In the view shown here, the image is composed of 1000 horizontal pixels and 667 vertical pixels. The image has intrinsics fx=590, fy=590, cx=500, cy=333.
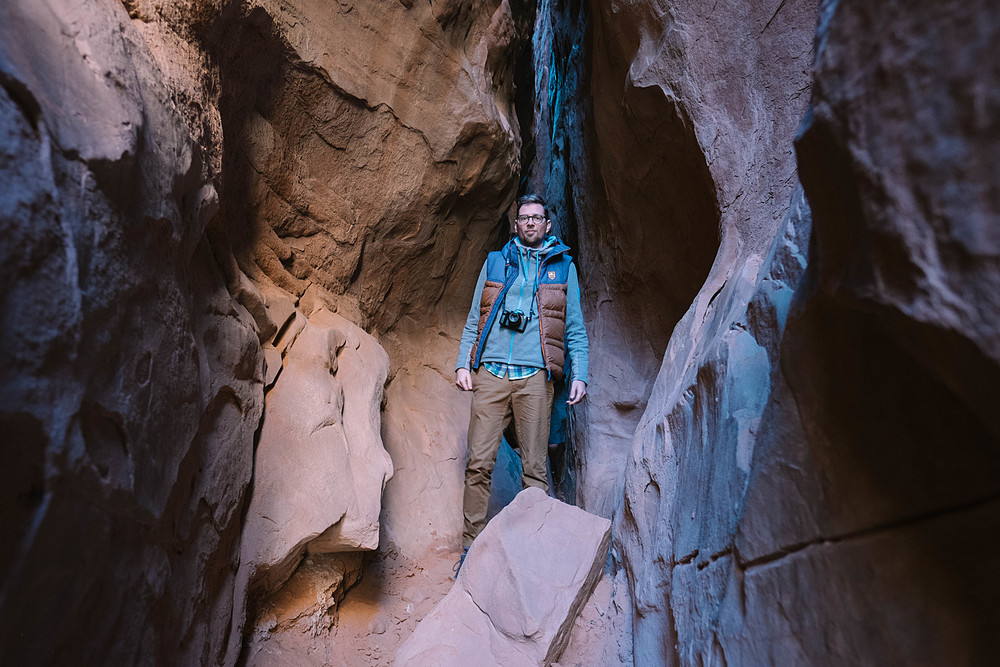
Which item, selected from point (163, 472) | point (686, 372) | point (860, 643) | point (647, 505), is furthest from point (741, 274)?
point (163, 472)

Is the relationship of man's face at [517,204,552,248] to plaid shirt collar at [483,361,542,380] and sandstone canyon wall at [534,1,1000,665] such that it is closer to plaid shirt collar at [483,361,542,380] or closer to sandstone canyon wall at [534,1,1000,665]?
plaid shirt collar at [483,361,542,380]

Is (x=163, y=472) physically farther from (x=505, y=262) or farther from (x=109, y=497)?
(x=505, y=262)

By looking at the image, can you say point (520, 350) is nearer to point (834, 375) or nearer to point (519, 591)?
point (519, 591)

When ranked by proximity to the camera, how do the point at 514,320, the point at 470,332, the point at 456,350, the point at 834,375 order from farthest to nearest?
the point at 456,350 < the point at 470,332 < the point at 514,320 < the point at 834,375

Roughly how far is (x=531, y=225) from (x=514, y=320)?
2.09 ft

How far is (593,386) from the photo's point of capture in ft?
14.9

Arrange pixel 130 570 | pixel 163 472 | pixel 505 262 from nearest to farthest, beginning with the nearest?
pixel 130 570 < pixel 163 472 < pixel 505 262

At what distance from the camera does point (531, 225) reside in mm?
3680

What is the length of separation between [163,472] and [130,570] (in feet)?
0.93

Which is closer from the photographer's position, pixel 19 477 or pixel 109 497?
pixel 19 477

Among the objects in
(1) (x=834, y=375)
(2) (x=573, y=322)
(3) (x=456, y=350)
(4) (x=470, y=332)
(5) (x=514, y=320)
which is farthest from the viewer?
(3) (x=456, y=350)

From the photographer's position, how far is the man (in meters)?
3.42

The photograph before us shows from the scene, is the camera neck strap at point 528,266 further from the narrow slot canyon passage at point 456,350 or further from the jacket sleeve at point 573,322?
the narrow slot canyon passage at point 456,350

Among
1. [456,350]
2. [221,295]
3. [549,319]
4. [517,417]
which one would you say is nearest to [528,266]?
[549,319]
